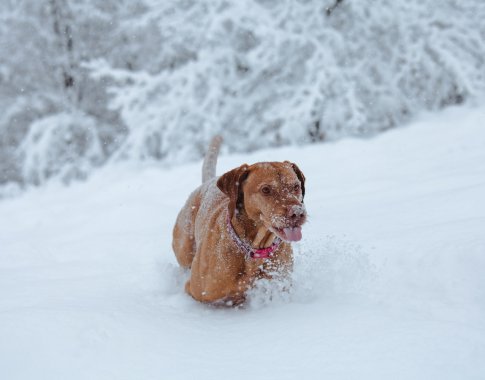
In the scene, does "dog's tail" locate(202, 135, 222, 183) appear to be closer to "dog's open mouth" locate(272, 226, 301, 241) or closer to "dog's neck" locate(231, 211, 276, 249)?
"dog's neck" locate(231, 211, 276, 249)

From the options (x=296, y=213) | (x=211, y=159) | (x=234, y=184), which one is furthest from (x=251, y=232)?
(x=211, y=159)

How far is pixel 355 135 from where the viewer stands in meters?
10.6

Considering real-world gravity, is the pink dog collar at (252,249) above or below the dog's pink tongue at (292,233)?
below

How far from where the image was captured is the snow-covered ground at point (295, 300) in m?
1.82

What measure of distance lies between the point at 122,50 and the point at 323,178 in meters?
8.94

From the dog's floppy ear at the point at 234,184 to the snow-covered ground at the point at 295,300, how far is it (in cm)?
53

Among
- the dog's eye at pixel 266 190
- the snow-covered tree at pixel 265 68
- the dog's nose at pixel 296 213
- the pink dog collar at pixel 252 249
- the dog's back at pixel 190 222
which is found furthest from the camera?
the snow-covered tree at pixel 265 68

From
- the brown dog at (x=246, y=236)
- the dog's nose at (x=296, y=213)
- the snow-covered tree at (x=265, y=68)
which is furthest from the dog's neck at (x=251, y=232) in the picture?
the snow-covered tree at (x=265, y=68)

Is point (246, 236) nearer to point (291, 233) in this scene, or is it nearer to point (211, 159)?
point (291, 233)

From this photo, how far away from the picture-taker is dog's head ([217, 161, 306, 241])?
239 centimetres

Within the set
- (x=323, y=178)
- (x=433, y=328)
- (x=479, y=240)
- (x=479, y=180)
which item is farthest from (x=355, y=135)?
(x=433, y=328)

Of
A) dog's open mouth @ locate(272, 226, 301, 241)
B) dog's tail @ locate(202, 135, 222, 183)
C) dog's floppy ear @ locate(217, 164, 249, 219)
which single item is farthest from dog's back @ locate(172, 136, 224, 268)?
dog's open mouth @ locate(272, 226, 301, 241)

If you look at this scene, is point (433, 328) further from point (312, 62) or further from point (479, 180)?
point (312, 62)

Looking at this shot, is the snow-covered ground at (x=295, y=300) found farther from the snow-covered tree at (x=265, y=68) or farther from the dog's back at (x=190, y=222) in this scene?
the snow-covered tree at (x=265, y=68)
